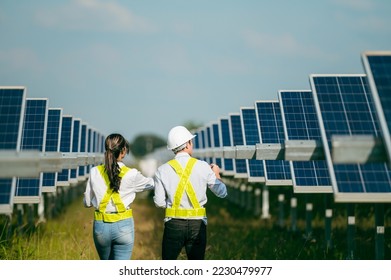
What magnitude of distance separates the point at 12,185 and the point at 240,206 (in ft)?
64.7

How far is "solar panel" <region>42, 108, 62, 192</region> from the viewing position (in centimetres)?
1440

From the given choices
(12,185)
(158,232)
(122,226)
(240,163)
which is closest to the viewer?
(122,226)

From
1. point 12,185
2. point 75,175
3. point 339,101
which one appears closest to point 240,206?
point 75,175

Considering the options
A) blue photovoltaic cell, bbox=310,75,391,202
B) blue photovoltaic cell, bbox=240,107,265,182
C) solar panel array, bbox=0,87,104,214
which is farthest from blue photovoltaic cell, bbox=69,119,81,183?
blue photovoltaic cell, bbox=310,75,391,202

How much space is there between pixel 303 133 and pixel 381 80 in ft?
16.4

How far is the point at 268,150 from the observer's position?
9.54 m

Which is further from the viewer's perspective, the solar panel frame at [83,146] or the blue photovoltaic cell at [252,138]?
the solar panel frame at [83,146]

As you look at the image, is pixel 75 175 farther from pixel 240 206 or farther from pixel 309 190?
pixel 240 206

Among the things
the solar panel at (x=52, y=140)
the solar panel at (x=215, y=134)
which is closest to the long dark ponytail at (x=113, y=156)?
the solar panel at (x=52, y=140)

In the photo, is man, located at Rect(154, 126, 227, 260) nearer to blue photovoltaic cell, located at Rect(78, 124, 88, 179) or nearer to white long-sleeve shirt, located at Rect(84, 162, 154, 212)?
white long-sleeve shirt, located at Rect(84, 162, 154, 212)

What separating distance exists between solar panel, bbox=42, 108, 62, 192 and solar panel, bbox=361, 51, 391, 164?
24.2 feet

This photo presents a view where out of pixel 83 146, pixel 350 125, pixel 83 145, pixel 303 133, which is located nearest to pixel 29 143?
pixel 303 133

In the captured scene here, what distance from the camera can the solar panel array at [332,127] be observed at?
844 cm

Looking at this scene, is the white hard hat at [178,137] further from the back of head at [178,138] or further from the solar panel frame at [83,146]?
the solar panel frame at [83,146]
